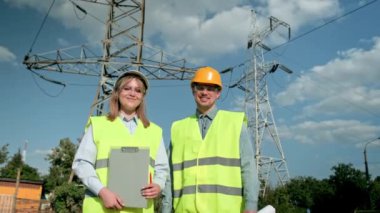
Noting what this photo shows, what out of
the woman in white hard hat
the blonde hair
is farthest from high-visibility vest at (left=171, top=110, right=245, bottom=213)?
the blonde hair

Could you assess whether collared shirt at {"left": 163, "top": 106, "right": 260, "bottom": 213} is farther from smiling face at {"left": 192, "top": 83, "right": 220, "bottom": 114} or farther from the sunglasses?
the sunglasses

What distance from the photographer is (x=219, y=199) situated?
3.25 meters

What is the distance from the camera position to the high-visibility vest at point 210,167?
3.29 m

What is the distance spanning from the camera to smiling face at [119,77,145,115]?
3.40 m

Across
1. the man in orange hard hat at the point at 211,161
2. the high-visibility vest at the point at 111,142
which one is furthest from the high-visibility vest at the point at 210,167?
the high-visibility vest at the point at 111,142

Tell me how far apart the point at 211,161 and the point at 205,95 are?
0.63 metres

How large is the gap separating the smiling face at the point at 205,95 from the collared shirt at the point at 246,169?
6 centimetres

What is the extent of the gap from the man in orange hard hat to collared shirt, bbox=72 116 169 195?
239mm

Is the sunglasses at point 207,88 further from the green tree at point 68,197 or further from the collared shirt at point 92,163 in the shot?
the green tree at point 68,197

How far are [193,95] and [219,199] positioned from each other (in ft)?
3.35

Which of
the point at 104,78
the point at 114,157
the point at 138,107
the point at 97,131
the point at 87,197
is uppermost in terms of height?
the point at 104,78

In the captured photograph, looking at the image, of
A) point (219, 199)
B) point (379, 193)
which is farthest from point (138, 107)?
point (379, 193)

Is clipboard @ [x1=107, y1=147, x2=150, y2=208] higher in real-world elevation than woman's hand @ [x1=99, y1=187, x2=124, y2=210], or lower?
higher

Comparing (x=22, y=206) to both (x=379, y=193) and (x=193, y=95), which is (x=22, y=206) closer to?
(x=193, y=95)
